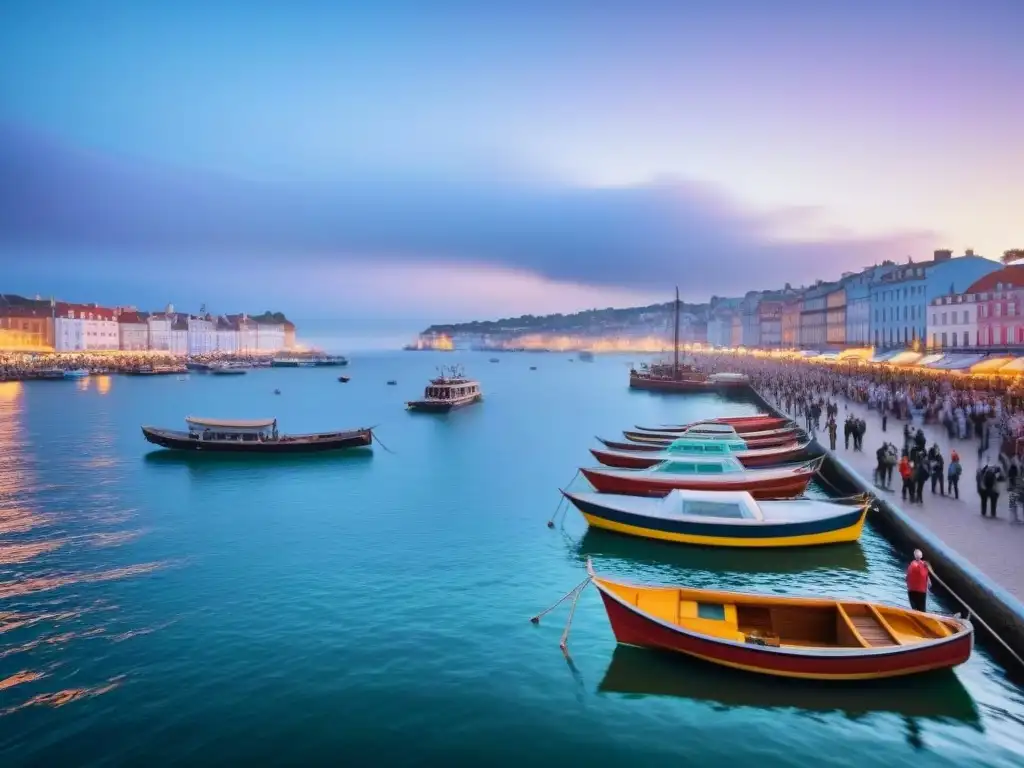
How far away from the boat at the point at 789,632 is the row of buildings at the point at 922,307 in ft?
186

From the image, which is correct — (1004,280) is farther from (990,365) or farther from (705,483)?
(705,483)

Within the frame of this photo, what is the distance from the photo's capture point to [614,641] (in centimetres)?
1622

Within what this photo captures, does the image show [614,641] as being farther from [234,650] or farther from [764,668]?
[234,650]

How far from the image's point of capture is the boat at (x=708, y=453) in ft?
102

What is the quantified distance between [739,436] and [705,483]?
487 inches

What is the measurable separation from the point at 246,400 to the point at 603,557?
8639 cm

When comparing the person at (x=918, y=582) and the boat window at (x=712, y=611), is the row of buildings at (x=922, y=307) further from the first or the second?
the boat window at (x=712, y=611)

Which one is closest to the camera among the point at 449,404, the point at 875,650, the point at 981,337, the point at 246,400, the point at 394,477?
the point at 875,650

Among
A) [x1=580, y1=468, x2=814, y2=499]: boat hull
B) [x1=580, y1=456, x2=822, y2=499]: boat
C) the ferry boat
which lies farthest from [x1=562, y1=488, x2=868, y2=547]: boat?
the ferry boat

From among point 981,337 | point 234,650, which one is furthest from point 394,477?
point 981,337

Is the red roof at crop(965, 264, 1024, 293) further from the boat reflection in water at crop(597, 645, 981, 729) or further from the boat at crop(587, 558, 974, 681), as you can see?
the boat reflection in water at crop(597, 645, 981, 729)

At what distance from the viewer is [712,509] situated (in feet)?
73.5

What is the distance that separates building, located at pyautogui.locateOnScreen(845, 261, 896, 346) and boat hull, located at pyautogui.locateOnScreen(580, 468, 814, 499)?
78187mm

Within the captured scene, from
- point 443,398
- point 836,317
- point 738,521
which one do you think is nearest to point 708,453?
point 738,521
